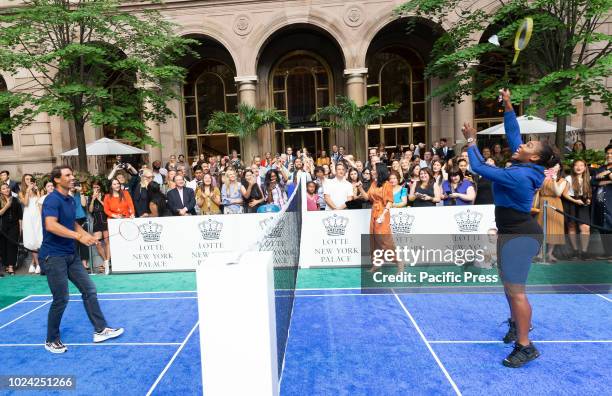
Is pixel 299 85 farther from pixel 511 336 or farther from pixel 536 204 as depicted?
pixel 511 336

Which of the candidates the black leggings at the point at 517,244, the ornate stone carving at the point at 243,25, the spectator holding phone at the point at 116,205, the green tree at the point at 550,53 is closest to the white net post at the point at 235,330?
the black leggings at the point at 517,244

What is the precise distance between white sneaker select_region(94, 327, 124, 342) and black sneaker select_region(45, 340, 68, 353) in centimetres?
41

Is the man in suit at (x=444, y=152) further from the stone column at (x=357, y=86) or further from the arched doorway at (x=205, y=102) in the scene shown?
the arched doorway at (x=205, y=102)

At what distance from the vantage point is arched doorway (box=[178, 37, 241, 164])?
27594 mm

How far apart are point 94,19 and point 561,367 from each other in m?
16.5

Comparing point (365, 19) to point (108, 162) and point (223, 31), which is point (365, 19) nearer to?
point (223, 31)

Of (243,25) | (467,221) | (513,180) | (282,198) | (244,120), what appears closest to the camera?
(513,180)

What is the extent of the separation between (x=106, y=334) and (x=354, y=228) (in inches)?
223

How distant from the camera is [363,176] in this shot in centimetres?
1251

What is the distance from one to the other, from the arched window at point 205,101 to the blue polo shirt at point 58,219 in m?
22.2

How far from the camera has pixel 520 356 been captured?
5.05 meters

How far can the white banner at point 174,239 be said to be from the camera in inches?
406

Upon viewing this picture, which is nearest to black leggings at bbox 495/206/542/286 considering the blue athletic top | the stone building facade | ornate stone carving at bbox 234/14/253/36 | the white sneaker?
the blue athletic top

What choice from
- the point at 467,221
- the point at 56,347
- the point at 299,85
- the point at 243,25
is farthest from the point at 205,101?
the point at 56,347
